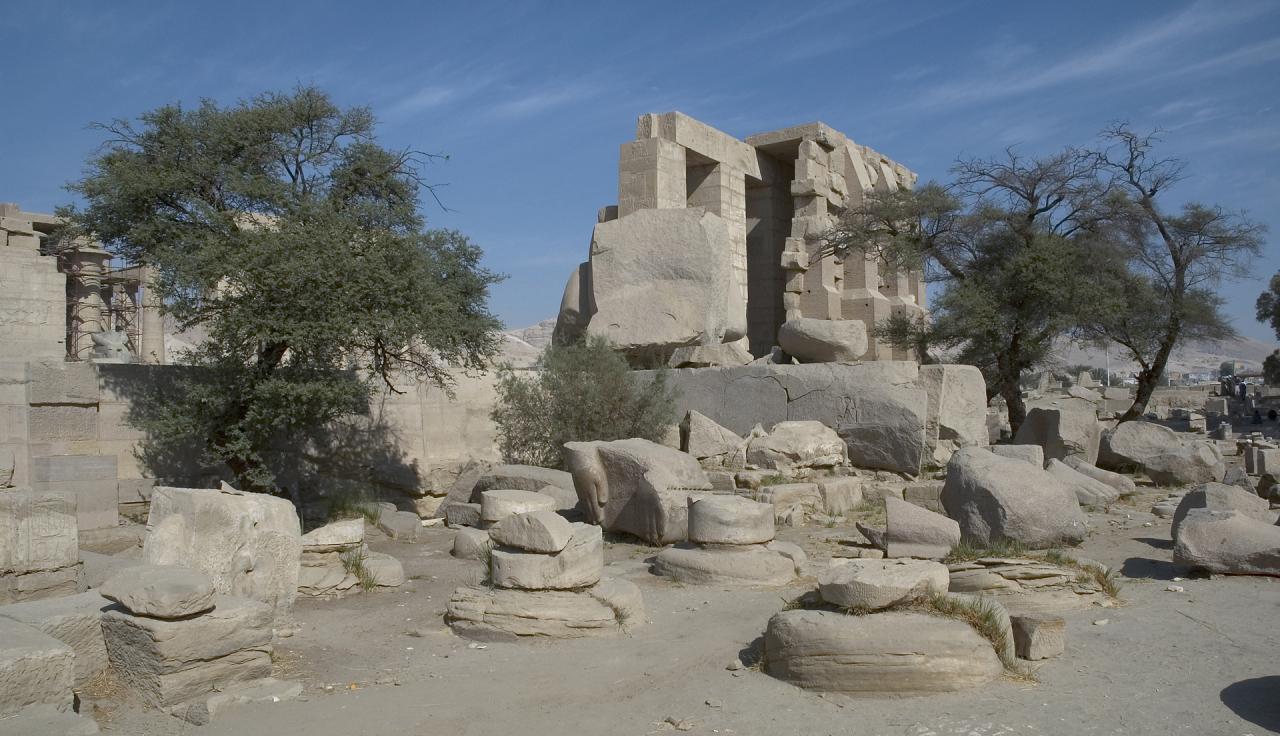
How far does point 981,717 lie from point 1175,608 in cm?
243

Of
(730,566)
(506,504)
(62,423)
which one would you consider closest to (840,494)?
(730,566)

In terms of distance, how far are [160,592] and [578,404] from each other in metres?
6.83

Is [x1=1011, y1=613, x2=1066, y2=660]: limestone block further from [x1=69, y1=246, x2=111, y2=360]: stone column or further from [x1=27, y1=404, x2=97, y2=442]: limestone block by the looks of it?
[x1=69, y1=246, x2=111, y2=360]: stone column

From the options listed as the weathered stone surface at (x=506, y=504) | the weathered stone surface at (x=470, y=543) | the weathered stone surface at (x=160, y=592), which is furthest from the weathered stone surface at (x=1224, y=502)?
the weathered stone surface at (x=160, y=592)

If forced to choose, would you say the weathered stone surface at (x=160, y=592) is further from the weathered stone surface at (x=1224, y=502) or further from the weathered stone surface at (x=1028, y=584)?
the weathered stone surface at (x=1224, y=502)

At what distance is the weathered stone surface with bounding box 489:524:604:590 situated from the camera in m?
5.79

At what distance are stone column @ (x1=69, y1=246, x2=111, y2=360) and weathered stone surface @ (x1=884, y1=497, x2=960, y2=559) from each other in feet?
59.7

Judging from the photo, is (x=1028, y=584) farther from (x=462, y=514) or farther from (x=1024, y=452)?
(x=462, y=514)

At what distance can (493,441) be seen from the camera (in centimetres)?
1198

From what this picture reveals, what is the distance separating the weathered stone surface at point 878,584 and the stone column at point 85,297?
1922 cm

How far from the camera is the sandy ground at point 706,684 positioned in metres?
4.08

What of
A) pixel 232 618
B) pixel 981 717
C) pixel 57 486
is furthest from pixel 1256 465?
pixel 57 486

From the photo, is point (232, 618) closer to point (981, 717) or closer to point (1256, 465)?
point (981, 717)

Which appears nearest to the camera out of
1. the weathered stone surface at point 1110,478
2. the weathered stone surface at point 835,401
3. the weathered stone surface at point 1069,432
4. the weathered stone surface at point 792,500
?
the weathered stone surface at point 792,500
